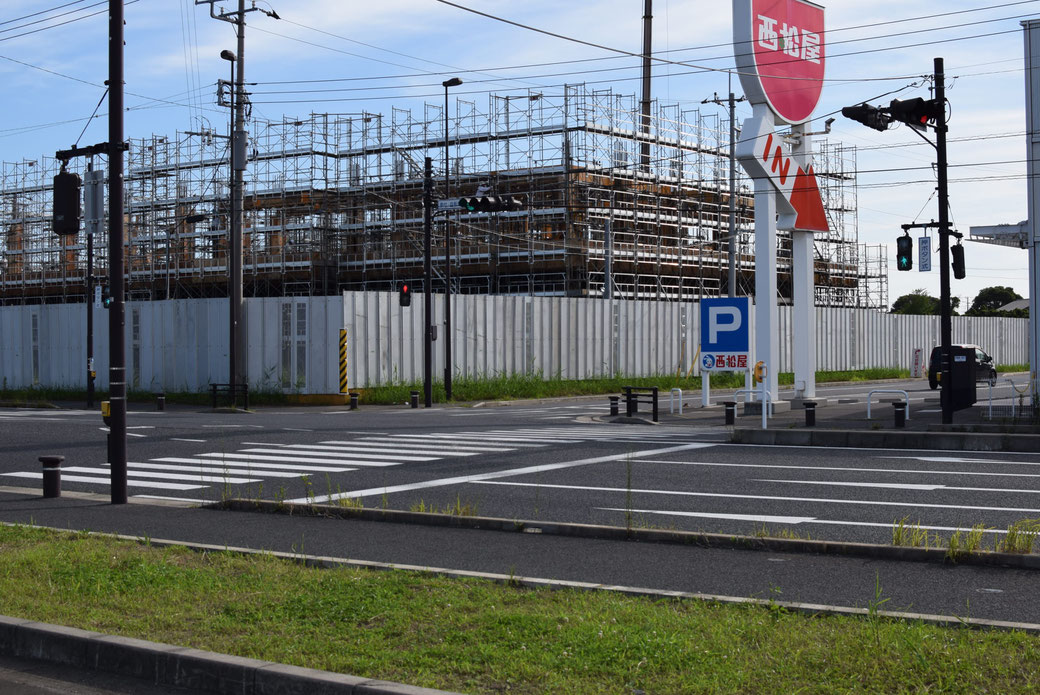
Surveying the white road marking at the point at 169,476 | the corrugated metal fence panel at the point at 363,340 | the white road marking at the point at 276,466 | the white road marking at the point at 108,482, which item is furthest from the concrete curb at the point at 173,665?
the corrugated metal fence panel at the point at 363,340

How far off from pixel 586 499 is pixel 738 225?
5450 centimetres

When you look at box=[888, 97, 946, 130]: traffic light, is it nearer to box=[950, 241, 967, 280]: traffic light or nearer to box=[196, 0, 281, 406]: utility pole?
box=[950, 241, 967, 280]: traffic light

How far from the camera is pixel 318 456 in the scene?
18656 mm

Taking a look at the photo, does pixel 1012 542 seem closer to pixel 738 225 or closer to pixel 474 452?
pixel 474 452

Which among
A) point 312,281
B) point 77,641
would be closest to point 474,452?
point 77,641

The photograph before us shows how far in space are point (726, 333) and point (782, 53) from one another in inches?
302

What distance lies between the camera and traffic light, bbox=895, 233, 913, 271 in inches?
928

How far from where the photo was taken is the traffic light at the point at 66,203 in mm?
13453

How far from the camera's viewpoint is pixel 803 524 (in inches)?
441

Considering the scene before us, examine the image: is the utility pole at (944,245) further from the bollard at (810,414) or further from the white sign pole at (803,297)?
the white sign pole at (803,297)

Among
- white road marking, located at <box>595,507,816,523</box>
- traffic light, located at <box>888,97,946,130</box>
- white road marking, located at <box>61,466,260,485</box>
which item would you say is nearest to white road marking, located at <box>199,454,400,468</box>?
white road marking, located at <box>61,466,260,485</box>

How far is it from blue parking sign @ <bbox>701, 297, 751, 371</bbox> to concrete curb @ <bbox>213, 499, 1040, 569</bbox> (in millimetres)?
18553

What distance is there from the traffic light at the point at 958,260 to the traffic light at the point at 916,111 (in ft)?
8.62

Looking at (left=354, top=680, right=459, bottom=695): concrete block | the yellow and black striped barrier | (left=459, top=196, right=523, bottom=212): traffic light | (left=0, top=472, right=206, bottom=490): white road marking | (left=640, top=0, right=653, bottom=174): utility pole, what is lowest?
(left=0, top=472, right=206, bottom=490): white road marking
